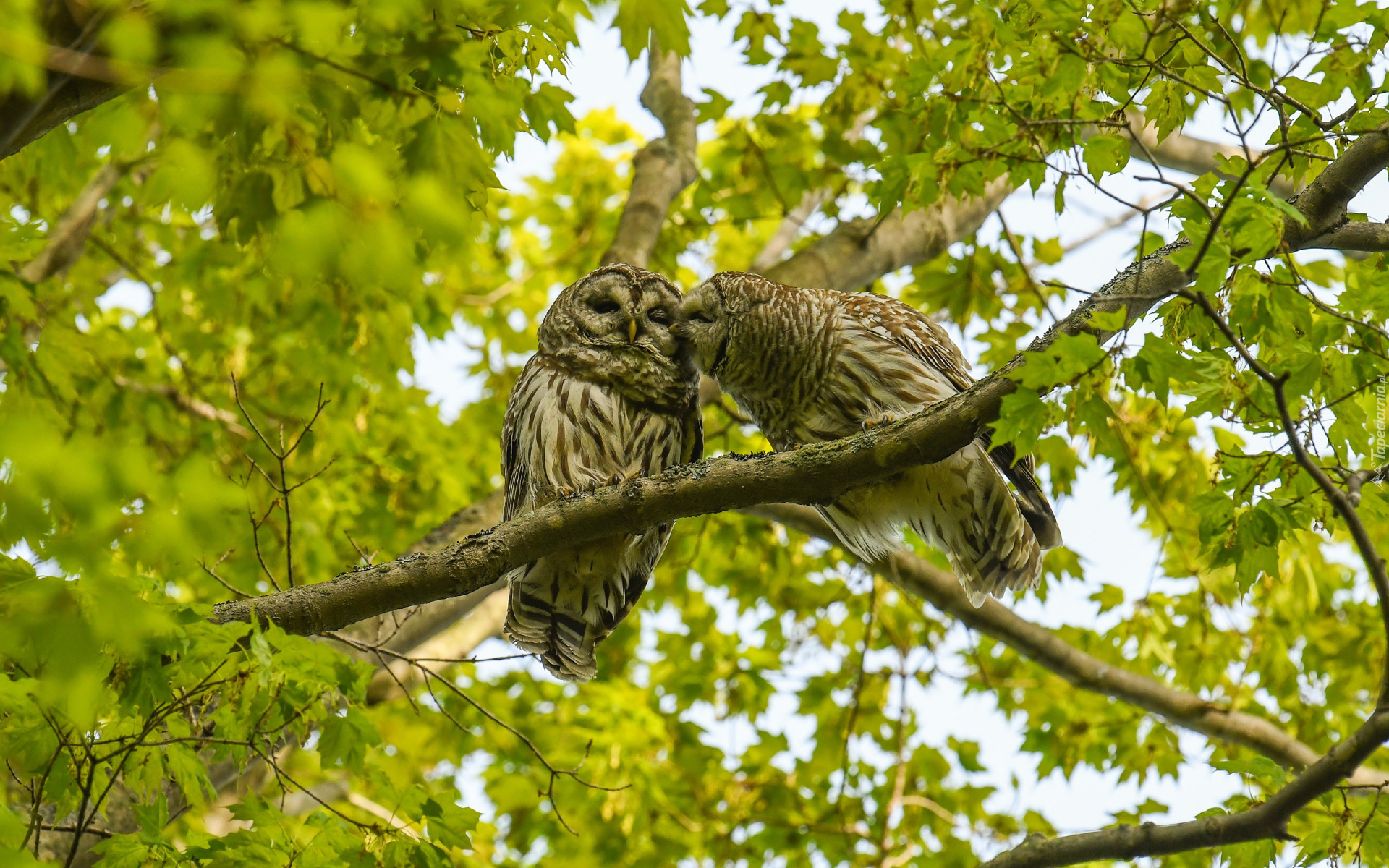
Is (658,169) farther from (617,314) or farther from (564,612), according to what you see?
(564,612)

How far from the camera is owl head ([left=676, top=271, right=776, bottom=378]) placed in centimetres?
473

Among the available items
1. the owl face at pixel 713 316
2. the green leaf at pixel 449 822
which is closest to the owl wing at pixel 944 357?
the owl face at pixel 713 316

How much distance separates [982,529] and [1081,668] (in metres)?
1.71

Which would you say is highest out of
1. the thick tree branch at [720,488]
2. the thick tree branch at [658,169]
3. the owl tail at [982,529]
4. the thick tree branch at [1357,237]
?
the thick tree branch at [658,169]

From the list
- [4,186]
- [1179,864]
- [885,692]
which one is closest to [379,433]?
[4,186]

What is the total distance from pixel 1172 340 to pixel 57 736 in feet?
10.5

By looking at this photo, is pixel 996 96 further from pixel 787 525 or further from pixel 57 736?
pixel 57 736

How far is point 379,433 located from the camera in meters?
7.48

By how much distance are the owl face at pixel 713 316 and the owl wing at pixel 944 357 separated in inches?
18.5

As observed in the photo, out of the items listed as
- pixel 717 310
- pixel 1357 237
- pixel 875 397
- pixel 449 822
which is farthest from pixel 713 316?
pixel 1357 237

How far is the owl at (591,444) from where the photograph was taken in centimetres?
451

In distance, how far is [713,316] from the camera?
16.1 ft

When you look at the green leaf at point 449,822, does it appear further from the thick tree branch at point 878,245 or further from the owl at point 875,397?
the thick tree branch at point 878,245

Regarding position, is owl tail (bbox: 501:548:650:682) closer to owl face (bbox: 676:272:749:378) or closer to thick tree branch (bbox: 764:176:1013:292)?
owl face (bbox: 676:272:749:378)
